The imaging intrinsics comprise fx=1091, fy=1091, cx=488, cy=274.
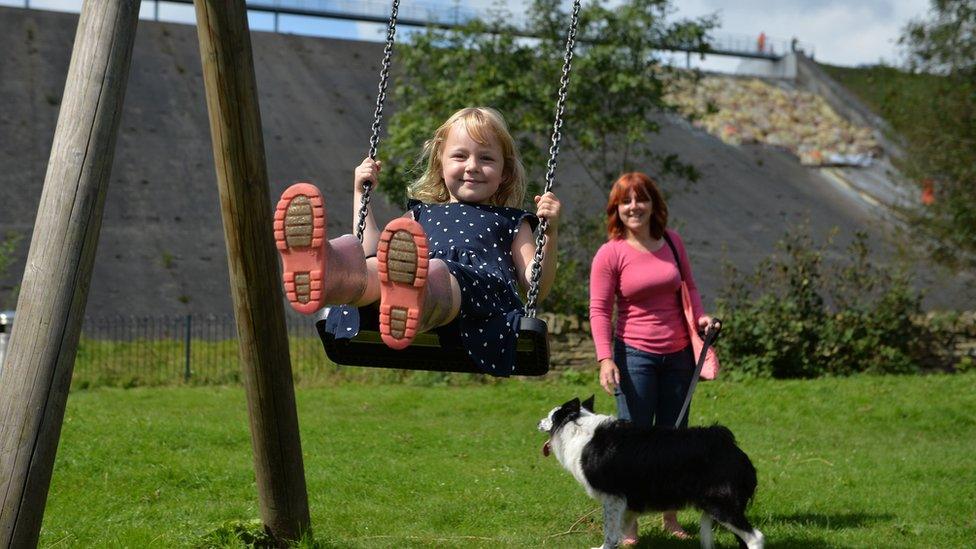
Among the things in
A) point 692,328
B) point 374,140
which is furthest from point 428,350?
point 692,328

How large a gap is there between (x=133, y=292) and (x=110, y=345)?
169 inches

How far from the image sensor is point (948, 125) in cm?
1753

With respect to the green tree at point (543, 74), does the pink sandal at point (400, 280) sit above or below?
below

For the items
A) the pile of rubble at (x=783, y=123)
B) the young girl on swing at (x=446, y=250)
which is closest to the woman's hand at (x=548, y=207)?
the young girl on swing at (x=446, y=250)

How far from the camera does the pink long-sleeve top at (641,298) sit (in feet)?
16.9

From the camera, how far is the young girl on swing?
329 cm

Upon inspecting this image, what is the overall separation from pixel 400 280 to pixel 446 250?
98 cm

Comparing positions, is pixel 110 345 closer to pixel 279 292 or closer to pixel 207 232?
pixel 207 232

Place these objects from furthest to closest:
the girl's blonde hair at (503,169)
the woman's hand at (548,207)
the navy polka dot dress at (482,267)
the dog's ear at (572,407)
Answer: the dog's ear at (572,407)
the girl's blonde hair at (503,169)
the woman's hand at (548,207)
the navy polka dot dress at (482,267)

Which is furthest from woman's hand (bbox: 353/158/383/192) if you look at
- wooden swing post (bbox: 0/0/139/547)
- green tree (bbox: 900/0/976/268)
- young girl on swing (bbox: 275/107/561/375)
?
green tree (bbox: 900/0/976/268)

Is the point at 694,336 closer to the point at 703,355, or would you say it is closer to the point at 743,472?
the point at 703,355

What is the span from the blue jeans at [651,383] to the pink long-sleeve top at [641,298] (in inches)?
1.9

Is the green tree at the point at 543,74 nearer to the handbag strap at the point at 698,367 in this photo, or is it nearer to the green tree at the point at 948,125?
the green tree at the point at 948,125

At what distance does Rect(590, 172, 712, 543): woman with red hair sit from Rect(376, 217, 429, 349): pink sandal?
1.94 m
